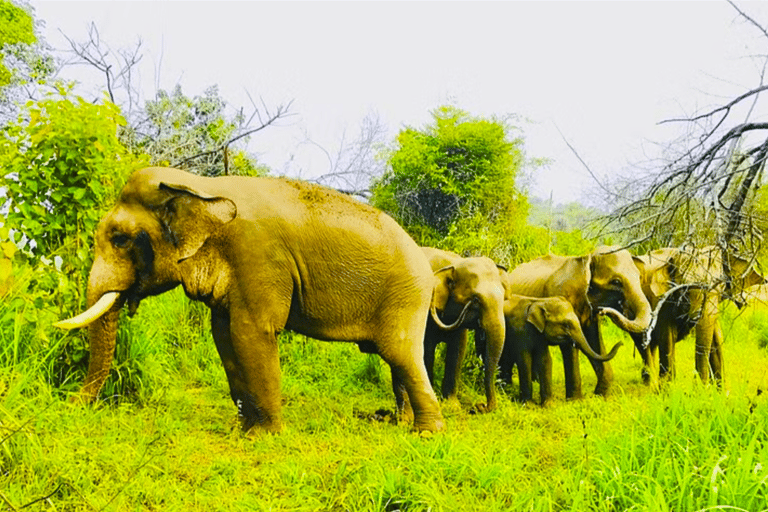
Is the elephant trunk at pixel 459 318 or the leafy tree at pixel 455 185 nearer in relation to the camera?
the elephant trunk at pixel 459 318

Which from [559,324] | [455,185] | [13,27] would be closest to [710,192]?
[559,324]

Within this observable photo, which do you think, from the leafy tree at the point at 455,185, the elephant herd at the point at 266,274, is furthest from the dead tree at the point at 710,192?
the leafy tree at the point at 455,185

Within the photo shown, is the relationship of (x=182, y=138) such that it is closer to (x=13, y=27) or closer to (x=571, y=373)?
(x=571, y=373)

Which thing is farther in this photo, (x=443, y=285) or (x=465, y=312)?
(x=443, y=285)

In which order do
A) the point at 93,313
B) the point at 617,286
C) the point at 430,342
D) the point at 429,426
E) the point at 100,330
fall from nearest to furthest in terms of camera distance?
1. the point at 93,313
2. the point at 100,330
3. the point at 429,426
4. the point at 430,342
5. the point at 617,286

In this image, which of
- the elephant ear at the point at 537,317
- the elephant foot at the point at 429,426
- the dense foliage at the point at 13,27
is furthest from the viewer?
the dense foliage at the point at 13,27

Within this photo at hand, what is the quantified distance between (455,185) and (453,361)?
7435 mm

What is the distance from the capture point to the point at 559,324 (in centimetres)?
652

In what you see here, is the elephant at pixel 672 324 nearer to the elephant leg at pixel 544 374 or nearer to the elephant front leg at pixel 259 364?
the elephant leg at pixel 544 374

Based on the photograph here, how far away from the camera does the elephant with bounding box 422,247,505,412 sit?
625cm

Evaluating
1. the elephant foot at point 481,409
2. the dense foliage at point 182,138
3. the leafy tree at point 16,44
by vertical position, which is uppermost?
the leafy tree at point 16,44

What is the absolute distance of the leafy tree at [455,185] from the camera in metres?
13.7

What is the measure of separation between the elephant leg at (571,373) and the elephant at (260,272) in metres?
2.28

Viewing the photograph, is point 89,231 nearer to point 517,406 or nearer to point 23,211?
point 23,211
